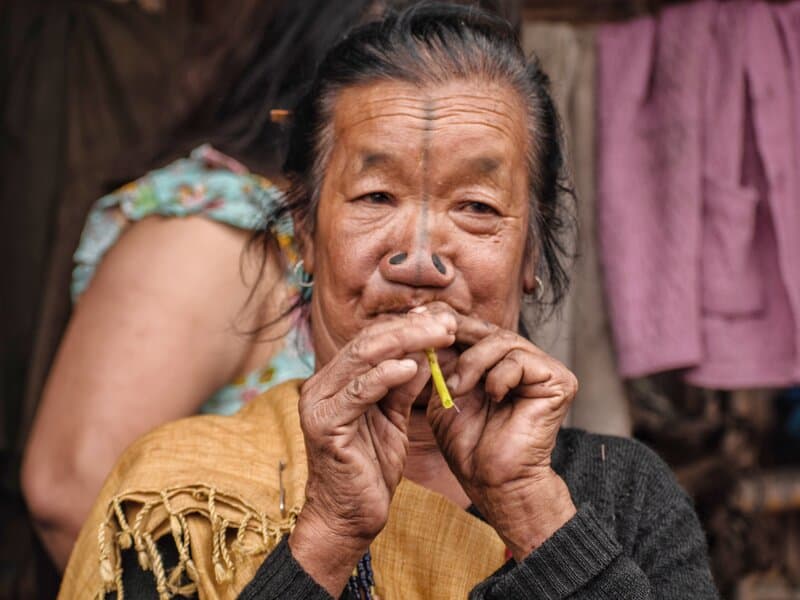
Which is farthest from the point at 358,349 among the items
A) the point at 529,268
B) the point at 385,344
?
the point at 529,268

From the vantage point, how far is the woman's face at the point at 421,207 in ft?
5.45

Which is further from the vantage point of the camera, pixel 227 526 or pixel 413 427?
pixel 413 427

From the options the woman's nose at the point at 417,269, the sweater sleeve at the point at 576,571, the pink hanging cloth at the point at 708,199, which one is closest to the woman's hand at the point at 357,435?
the woman's nose at the point at 417,269

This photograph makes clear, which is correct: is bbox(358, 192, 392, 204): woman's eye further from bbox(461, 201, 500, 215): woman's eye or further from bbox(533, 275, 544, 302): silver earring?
bbox(533, 275, 544, 302): silver earring

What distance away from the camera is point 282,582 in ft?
4.93

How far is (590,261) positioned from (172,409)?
1097mm

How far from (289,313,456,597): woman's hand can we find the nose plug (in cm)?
13

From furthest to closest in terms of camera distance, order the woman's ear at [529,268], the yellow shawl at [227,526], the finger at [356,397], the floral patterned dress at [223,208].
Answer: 1. the floral patterned dress at [223,208]
2. the woman's ear at [529,268]
3. the yellow shawl at [227,526]
4. the finger at [356,397]

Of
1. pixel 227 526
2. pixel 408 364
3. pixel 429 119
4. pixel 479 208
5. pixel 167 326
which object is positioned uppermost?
pixel 429 119

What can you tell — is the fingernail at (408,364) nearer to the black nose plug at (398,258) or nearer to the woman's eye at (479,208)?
the black nose plug at (398,258)

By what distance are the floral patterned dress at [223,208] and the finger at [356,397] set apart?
27.9 inches

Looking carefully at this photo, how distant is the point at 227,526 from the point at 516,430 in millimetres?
474

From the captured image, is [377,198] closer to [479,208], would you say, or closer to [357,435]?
[479,208]

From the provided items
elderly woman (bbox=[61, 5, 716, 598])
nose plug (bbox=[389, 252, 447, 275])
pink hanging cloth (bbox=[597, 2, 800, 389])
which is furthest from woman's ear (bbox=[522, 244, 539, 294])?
pink hanging cloth (bbox=[597, 2, 800, 389])
